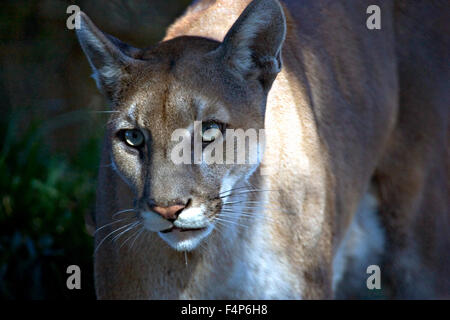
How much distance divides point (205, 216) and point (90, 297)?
86.8 inches

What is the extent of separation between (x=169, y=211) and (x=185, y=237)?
0.22m

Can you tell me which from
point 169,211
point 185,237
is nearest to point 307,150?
point 185,237

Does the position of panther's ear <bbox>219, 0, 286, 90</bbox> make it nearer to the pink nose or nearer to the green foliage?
the pink nose

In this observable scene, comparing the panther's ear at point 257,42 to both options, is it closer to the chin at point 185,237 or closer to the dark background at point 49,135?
the chin at point 185,237

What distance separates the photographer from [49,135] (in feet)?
18.9

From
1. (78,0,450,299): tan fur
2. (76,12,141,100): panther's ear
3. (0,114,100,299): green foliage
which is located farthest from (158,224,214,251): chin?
(0,114,100,299): green foliage

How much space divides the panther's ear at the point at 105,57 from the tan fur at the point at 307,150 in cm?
2

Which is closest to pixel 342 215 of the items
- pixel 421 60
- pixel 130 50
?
pixel 421 60

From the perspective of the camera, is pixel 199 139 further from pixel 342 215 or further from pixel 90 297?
pixel 90 297

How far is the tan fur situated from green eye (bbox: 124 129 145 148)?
0.16ft

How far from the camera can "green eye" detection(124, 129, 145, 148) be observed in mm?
2453

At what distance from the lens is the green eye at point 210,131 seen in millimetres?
2422

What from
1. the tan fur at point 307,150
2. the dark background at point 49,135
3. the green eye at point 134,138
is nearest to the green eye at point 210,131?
the tan fur at point 307,150

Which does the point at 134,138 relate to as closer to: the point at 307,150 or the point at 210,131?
the point at 210,131
